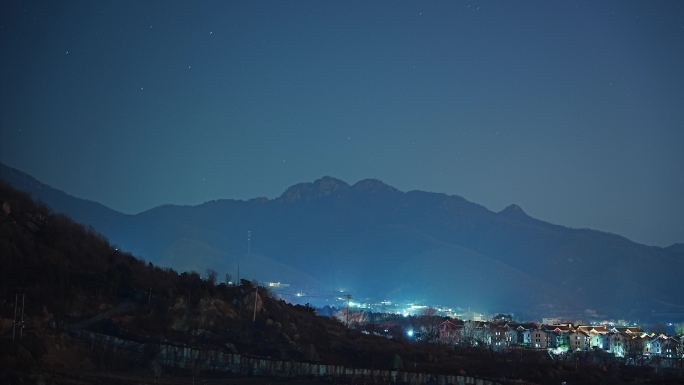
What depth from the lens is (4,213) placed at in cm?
5503

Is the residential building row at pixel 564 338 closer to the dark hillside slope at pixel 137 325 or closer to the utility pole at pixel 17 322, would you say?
the dark hillside slope at pixel 137 325

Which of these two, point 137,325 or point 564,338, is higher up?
point 564,338

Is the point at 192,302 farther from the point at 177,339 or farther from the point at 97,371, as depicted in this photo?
the point at 97,371

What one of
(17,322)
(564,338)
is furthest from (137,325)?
(564,338)

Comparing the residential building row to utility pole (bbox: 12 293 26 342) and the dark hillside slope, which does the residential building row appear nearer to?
the dark hillside slope

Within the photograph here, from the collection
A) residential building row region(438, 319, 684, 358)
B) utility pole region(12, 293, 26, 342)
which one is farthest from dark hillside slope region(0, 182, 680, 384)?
residential building row region(438, 319, 684, 358)

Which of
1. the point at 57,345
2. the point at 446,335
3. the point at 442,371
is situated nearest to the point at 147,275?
the point at 57,345

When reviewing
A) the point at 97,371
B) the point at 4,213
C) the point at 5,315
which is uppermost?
the point at 4,213

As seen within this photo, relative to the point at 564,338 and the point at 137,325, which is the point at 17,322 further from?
the point at 564,338

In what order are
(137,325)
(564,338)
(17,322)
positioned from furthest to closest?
1. (564,338)
2. (137,325)
3. (17,322)

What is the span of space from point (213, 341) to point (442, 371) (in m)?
15.6

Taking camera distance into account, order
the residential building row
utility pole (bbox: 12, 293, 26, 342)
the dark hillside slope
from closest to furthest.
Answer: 1. utility pole (bbox: 12, 293, 26, 342)
2. the dark hillside slope
3. the residential building row

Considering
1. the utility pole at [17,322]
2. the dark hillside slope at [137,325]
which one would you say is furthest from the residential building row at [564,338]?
the utility pole at [17,322]

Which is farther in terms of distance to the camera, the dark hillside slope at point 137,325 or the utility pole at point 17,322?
the dark hillside slope at point 137,325
